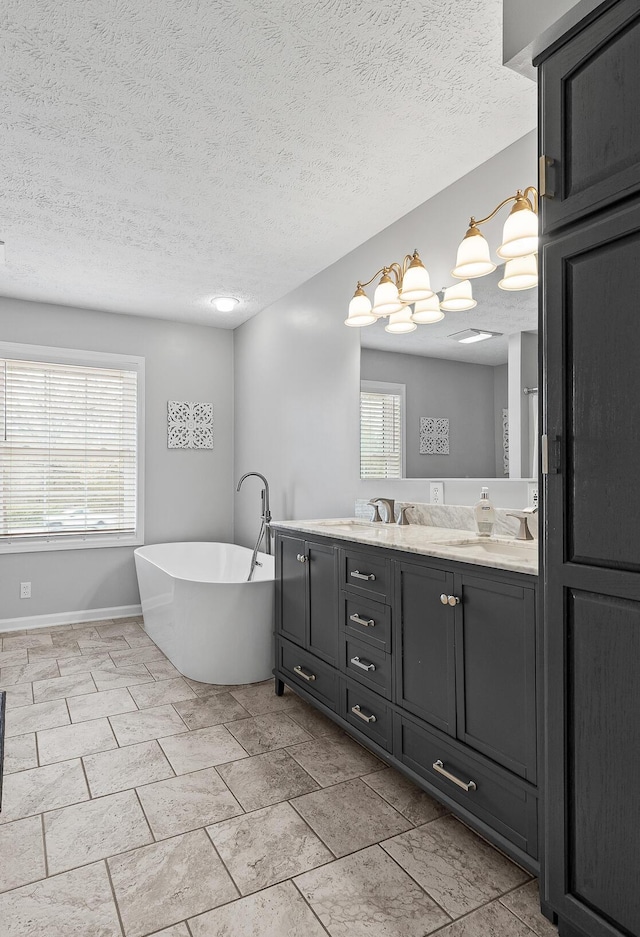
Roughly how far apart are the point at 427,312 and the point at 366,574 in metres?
1.38

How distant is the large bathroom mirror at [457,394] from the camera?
2473 millimetres

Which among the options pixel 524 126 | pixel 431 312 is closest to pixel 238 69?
pixel 524 126

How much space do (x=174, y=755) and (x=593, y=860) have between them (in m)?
1.74

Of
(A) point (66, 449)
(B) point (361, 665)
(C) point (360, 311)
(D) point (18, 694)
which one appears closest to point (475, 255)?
(C) point (360, 311)

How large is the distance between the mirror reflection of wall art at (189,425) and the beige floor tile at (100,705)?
234cm

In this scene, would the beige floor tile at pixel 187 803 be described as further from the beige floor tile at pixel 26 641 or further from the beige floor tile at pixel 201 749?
A: the beige floor tile at pixel 26 641

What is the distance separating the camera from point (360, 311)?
3176 millimetres

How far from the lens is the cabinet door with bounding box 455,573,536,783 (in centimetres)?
163

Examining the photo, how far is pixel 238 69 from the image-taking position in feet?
6.59

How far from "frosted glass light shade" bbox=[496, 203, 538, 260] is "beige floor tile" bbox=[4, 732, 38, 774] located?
9.31 ft

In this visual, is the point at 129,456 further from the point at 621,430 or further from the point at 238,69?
the point at 621,430

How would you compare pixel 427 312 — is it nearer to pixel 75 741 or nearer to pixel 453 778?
pixel 453 778

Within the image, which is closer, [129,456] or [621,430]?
[621,430]

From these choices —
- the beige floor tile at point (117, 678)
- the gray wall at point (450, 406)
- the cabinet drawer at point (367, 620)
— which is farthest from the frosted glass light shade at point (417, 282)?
the beige floor tile at point (117, 678)
